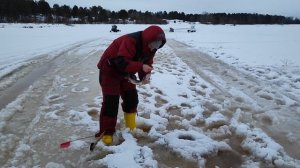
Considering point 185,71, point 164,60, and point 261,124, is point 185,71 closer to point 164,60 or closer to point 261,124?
point 164,60

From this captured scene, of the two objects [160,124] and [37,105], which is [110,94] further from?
[37,105]

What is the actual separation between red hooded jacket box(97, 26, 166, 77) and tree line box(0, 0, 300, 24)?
84940 millimetres

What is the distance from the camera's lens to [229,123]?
5191 mm

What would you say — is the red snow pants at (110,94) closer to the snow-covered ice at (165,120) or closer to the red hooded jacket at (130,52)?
the red hooded jacket at (130,52)

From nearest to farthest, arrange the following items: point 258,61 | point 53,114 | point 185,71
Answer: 1. point 53,114
2. point 185,71
3. point 258,61

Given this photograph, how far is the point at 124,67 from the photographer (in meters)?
3.88

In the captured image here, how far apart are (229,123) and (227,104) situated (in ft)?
3.75

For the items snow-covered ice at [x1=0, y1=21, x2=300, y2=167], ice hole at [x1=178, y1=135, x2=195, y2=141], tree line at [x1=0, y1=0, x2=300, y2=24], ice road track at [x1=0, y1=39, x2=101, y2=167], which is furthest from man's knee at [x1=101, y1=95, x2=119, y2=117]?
tree line at [x1=0, y1=0, x2=300, y2=24]

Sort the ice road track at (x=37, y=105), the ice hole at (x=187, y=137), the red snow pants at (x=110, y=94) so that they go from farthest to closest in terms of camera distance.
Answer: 1. the ice hole at (x=187, y=137)
2. the red snow pants at (x=110, y=94)
3. the ice road track at (x=37, y=105)

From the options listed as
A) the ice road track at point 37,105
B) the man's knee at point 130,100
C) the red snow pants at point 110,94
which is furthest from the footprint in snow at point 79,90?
the red snow pants at point 110,94

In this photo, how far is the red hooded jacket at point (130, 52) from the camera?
389cm

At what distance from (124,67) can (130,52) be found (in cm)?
20

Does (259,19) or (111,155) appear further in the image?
(259,19)

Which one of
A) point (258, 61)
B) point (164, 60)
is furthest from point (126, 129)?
point (258, 61)
